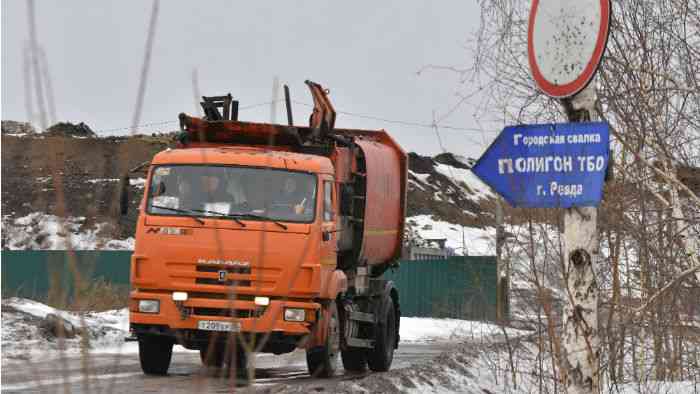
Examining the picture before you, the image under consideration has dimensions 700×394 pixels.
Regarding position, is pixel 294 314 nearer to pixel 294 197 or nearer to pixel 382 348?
pixel 294 197

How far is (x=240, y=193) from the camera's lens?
13.1m

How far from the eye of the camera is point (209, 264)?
12.9 metres

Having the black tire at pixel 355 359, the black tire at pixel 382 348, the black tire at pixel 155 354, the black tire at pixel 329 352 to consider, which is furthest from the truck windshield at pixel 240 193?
the black tire at pixel 355 359

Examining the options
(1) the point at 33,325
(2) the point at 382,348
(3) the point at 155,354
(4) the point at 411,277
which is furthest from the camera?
(4) the point at 411,277

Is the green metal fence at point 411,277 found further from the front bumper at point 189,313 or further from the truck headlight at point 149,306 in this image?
the truck headlight at point 149,306

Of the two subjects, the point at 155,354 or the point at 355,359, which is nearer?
the point at 155,354

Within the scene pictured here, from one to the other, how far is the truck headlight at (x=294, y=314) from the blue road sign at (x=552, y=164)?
6.82 m

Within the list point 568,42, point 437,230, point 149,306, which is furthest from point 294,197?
point 437,230

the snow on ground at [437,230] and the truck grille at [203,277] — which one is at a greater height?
the snow on ground at [437,230]

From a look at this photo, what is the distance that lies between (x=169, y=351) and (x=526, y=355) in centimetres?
618

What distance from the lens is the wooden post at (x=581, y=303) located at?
20.6 ft

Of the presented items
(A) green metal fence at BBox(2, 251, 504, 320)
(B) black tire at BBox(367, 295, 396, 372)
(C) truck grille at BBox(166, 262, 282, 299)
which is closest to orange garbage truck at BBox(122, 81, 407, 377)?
(C) truck grille at BBox(166, 262, 282, 299)

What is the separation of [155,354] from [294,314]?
6.80 feet

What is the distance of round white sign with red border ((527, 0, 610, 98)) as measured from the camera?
19.6ft
